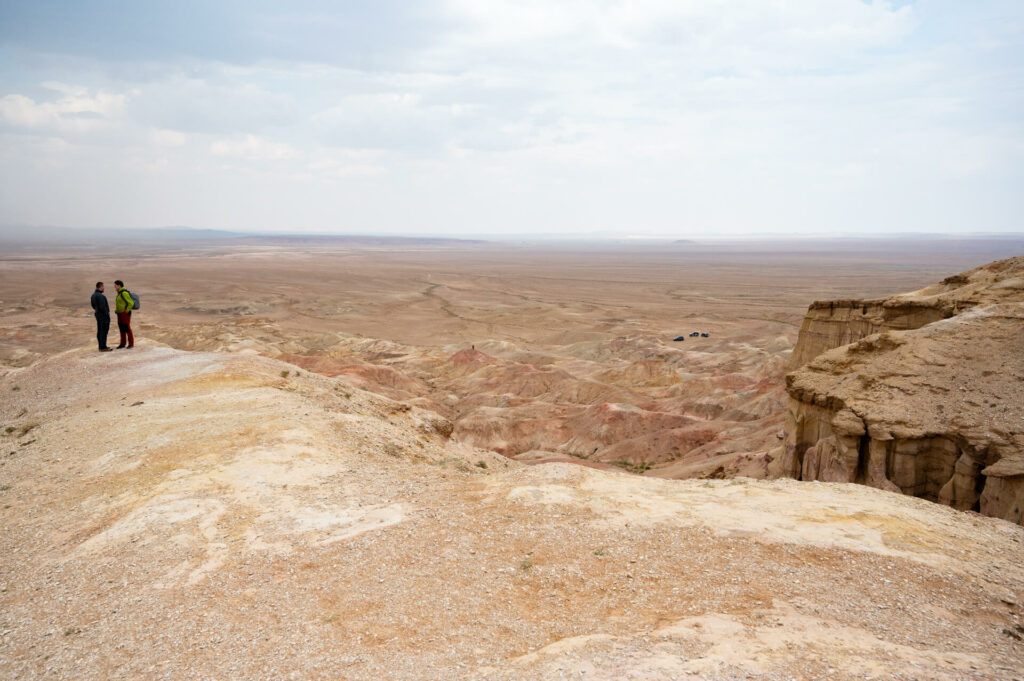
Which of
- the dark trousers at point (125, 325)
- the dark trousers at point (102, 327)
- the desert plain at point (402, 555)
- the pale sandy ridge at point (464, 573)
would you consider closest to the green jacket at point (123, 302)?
the dark trousers at point (125, 325)

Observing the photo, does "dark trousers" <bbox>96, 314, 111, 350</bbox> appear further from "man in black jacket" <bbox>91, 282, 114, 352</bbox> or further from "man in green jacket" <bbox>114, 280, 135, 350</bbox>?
"man in green jacket" <bbox>114, 280, 135, 350</bbox>

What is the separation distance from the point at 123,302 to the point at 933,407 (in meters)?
20.5

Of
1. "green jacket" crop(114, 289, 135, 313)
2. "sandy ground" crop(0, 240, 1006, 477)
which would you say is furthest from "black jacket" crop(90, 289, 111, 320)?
"sandy ground" crop(0, 240, 1006, 477)

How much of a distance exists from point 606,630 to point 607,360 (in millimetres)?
40368

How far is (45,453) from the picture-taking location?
11773 millimetres

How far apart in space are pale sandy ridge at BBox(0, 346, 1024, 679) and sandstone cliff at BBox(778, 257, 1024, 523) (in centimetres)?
241

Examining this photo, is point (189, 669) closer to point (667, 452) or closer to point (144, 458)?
point (144, 458)

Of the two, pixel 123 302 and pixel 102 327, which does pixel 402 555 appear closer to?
pixel 123 302

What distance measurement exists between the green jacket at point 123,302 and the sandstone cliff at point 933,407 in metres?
18.7

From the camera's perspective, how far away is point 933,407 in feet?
39.9

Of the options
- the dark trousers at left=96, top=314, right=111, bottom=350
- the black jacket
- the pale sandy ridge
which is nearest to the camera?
the pale sandy ridge

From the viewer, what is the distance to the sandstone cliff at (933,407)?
36.2ft

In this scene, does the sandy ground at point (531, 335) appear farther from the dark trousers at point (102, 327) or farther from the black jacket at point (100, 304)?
the black jacket at point (100, 304)

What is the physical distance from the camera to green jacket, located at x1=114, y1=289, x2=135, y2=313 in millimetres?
17156
